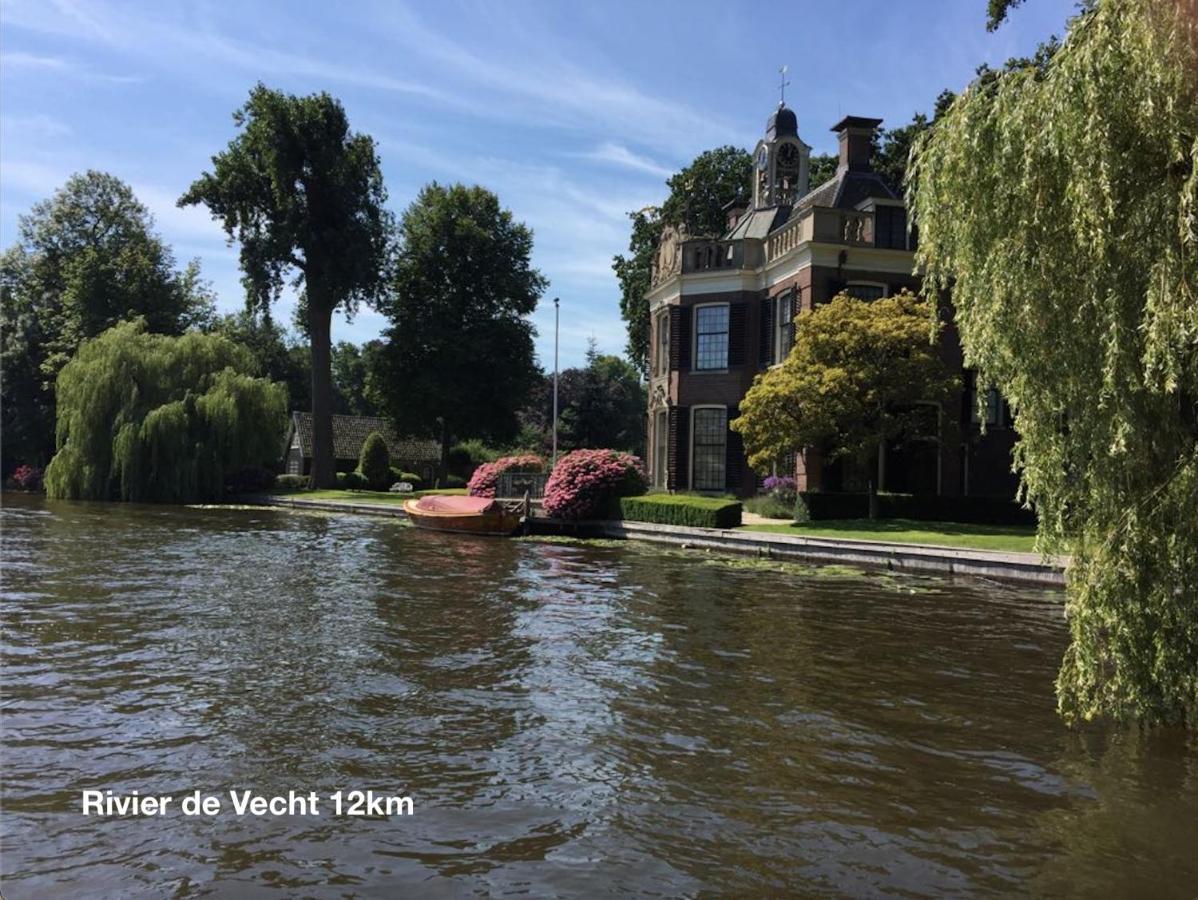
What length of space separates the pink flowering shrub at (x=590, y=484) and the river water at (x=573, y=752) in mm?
13894

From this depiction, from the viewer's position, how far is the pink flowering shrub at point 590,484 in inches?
1101

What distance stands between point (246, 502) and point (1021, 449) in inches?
1509

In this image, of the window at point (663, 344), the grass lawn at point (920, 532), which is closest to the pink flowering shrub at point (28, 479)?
the window at point (663, 344)

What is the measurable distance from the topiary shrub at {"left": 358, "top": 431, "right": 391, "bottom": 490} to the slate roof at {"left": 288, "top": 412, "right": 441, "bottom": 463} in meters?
10.2

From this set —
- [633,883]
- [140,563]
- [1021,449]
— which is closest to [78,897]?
[633,883]

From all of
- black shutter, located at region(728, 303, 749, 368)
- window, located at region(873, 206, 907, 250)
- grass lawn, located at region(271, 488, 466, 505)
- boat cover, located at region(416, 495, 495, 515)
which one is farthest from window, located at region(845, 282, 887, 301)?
grass lawn, located at region(271, 488, 466, 505)

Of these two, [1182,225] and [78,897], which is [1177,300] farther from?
[78,897]

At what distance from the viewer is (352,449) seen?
210 feet

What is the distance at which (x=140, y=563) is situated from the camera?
1775 cm

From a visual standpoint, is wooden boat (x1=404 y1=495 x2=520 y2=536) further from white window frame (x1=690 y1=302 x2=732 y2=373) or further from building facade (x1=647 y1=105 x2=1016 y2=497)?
white window frame (x1=690 y1=302 x2=732 y2=373)

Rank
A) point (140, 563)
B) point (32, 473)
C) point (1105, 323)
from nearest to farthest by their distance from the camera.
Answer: point (1105, 323), point (140, 563), point (32, 473)

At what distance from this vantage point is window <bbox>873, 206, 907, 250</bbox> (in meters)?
30.0

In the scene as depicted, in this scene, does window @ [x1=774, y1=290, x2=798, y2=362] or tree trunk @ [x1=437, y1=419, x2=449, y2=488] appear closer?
window @ [x1=774, y1=290, x2=798, y2=362]

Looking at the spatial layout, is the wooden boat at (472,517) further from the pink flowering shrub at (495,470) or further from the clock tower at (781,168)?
the clock tower at (781,168)
